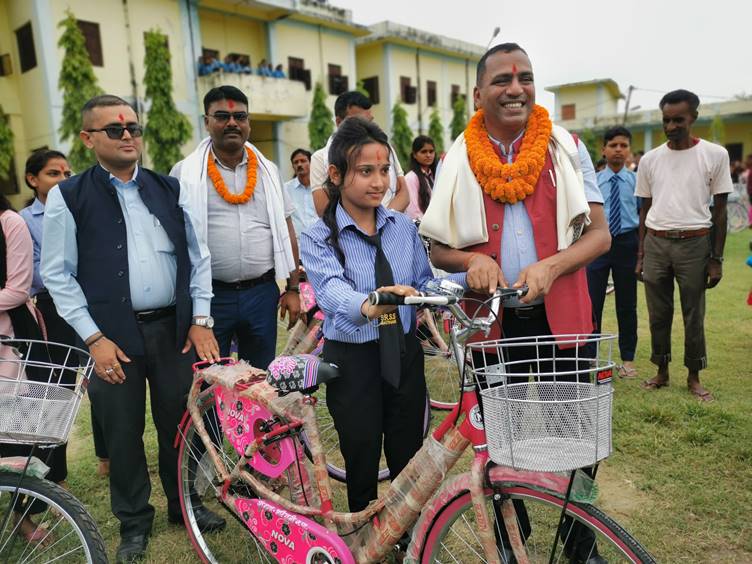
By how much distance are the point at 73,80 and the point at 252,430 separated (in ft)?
50.6

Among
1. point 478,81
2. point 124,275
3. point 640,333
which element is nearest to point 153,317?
point 124,275

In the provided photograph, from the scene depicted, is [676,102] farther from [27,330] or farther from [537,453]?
[27,330]

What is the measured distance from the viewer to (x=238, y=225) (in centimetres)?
320

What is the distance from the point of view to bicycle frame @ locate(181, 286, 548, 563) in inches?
69.6

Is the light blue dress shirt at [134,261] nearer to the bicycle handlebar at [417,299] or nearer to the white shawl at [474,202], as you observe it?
the white shawl at [474,202]

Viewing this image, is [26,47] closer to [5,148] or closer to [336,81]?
[5,148]

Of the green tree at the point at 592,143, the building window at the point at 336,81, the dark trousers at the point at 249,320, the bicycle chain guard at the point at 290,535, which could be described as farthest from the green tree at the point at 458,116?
the bicycle chain guard at the point at 290,535

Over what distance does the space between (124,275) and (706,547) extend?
3.00m

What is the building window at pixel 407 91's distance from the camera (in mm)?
25625

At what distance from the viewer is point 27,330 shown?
10.1ft

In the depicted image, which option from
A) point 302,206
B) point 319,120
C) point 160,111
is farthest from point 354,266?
point 319,120

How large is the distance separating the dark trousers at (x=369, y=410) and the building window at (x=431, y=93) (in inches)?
1029

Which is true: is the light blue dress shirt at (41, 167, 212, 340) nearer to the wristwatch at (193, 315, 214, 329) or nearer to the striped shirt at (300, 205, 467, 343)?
the wristwatch at (193, 315, 214, 329)

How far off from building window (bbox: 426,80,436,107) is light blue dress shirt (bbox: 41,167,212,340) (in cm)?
2570
